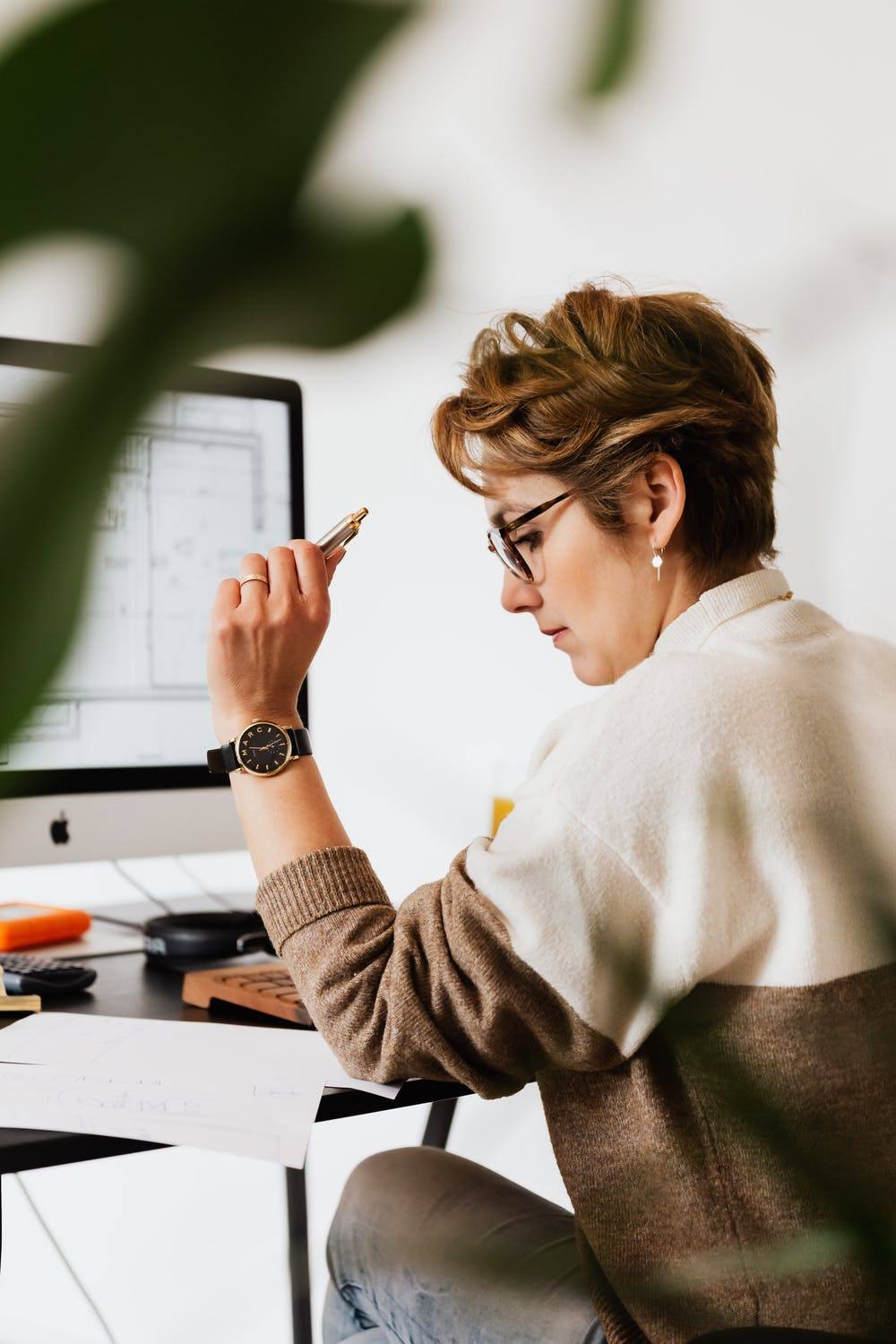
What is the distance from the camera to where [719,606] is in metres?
0.90

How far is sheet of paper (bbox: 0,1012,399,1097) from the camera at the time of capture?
2.69ft

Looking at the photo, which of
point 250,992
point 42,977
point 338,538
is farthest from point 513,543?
point 42,977

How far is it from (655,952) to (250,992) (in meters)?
0.48

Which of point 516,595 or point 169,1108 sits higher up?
point 516,595

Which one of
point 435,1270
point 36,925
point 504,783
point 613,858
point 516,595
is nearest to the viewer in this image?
point 613,858

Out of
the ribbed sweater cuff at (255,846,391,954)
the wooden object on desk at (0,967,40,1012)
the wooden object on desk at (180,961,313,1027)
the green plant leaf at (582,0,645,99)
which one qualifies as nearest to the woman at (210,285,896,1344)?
the ribbed sweater cuff at (255,846,391,954)

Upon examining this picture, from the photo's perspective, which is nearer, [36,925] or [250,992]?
[250,992]

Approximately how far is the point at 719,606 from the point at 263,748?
35 centimetres

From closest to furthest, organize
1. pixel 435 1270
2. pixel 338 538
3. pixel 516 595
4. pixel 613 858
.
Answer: pixel 613 858
pixel 435 1270
pixel 338 538
pixel 516 595

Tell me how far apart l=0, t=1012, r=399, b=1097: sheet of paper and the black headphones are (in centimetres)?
19

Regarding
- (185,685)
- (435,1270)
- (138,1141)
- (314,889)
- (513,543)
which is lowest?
(435,1270)

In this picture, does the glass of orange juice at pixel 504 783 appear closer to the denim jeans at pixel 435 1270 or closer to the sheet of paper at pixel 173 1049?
the denim jeans at pixel 435 1270

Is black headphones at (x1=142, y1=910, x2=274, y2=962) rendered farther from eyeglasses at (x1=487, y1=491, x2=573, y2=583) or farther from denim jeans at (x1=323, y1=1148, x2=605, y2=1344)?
eyeglasses at (x1=487, y1=491, x2=573, y2=583)

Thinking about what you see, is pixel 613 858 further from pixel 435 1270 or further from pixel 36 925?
pixel 36 925
